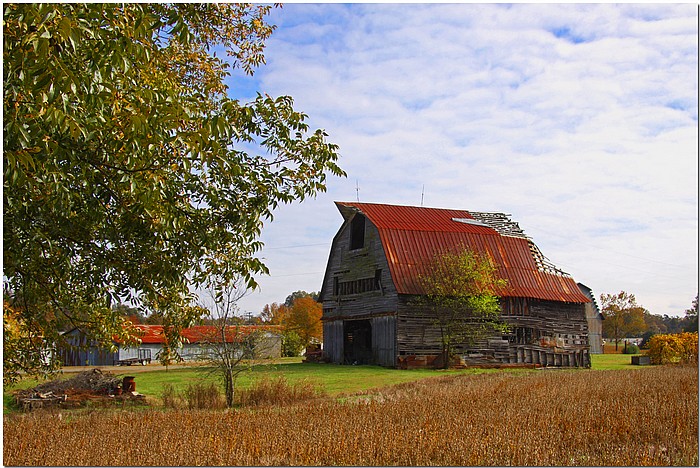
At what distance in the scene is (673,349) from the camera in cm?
3634

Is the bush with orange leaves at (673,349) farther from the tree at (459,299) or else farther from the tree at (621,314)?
the tree at (621,314)

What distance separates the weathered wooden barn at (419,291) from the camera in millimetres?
33000

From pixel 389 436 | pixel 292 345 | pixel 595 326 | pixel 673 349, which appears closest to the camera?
pixel 389 436

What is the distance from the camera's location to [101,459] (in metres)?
7.72

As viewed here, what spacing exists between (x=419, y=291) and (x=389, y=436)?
79.2 ft

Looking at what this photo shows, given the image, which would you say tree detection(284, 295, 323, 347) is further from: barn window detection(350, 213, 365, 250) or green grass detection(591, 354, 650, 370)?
green grass detection(591, 354, 650, 370)

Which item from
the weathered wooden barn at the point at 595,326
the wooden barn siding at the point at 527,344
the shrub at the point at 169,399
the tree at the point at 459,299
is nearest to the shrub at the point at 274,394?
the shrub at the point at 169,399

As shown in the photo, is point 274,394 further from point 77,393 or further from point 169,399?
point 77,393

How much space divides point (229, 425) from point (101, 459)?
2.62 metres

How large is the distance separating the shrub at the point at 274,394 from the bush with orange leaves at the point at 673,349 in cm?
2629

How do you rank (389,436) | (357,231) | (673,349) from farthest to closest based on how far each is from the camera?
1. (357,231)
2. (673,349)
3. (389,436)

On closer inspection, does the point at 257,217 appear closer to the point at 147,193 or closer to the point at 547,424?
the point at 147,193

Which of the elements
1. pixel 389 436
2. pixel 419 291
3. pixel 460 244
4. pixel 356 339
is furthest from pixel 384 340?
pixel 389 436

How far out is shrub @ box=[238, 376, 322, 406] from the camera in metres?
16.1
